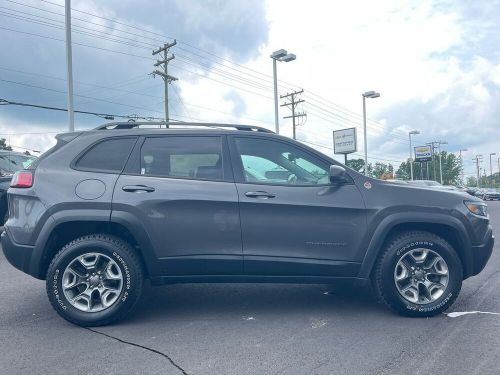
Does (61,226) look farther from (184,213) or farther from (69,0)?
(69,0)

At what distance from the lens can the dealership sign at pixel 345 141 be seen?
3784 cm

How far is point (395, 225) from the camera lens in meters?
4.31

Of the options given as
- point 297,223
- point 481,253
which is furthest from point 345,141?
Answer: point 297,223

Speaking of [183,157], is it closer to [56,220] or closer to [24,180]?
[56,220]

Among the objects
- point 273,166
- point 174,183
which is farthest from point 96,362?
point 273,166

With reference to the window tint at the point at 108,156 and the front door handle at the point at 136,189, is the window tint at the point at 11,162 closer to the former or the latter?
the window tint at the point at 108,156

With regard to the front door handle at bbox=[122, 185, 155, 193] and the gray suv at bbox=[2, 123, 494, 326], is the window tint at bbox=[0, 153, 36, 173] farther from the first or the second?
the front door handle at bbox=[122, 185, 155, 193]

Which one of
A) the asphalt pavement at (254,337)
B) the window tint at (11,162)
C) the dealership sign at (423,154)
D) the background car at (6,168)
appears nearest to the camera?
the asphalt pavement at (254,337)

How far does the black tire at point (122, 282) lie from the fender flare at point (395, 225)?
2113mm

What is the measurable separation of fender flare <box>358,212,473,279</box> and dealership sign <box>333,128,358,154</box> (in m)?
33.7

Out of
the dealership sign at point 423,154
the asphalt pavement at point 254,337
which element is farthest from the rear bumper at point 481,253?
the dealership sign at point 423,154

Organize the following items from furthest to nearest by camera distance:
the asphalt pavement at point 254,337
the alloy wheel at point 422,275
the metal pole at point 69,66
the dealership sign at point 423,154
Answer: the dealership sign at point 423,154 → the metal pole at point 69,66 → the alloy wheel at point 422,275 → the asphalt pavement at point 254,337

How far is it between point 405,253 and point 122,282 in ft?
8.63

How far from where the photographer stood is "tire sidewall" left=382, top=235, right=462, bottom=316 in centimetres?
425
